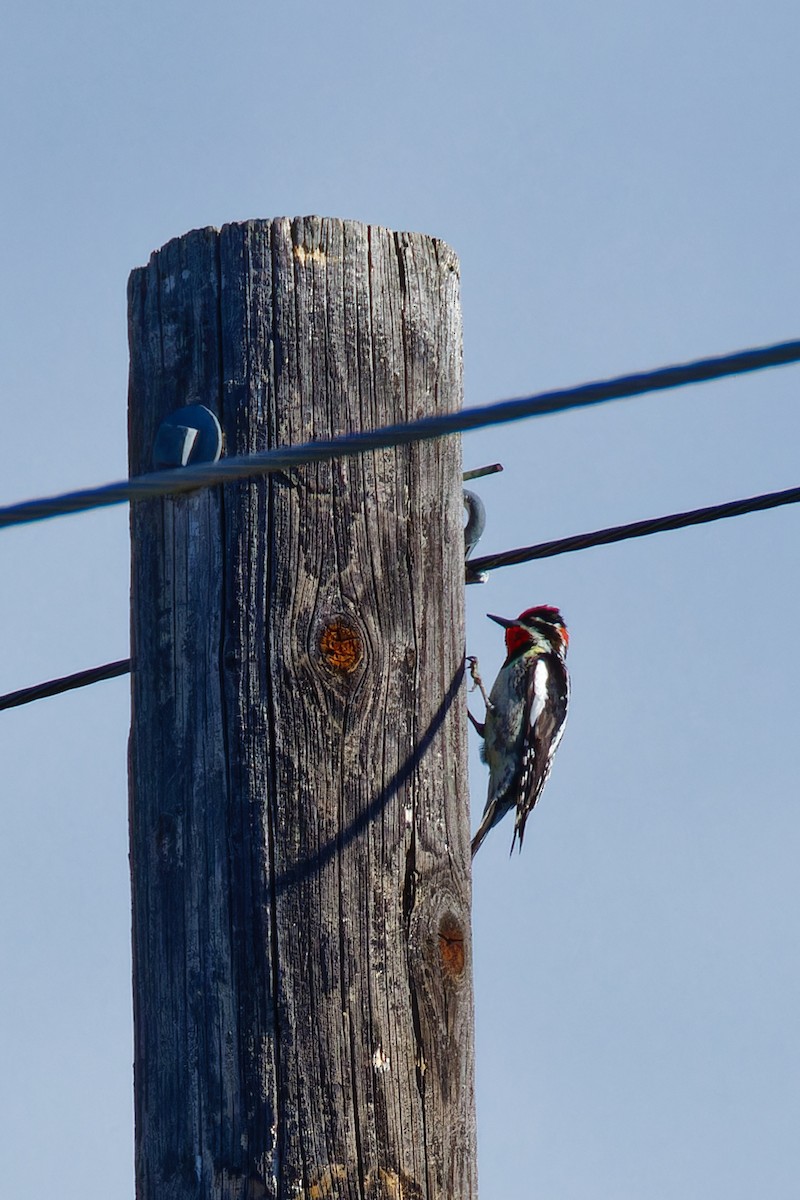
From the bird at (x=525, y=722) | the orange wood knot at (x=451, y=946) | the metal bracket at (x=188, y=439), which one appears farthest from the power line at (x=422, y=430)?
the bird at (x=525, y=722)

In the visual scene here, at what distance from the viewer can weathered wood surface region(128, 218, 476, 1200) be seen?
2871 millimetres

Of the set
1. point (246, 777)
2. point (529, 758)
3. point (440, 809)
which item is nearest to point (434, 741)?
point (440, 809)

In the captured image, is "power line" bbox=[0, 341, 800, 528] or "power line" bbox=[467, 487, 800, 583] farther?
"power line" bbox=[467, 487, 800, 583]

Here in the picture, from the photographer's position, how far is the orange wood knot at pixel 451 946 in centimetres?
305

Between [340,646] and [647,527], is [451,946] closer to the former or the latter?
[340,646]

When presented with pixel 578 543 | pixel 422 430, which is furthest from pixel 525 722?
pixel 422 430

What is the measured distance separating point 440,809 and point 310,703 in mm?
341

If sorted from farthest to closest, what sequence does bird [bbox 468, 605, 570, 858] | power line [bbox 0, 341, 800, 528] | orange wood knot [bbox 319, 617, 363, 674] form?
1. bird [bbox 468, 605, 570, 858]
2. orange wood knot [bbox 319, 617, 363, 674]
3. power line [bbox 0, 341, 800, 528]

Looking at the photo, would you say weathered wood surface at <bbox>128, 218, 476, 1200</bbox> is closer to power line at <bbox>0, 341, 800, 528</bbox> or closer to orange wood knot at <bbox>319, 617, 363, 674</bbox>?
orange wood knot at <bbox>319, 617, 363, 674</bbox>

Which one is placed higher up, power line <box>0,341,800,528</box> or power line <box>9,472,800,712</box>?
power line <box>9,472,800,712</box>

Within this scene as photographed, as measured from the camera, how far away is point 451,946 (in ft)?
10.1

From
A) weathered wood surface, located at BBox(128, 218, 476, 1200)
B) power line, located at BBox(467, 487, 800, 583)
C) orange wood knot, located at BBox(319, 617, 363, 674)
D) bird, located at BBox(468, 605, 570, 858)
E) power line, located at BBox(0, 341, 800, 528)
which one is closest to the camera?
power line, located at BBox(0, 341, 800, 528)

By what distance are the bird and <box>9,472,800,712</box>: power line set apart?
11.2 feet

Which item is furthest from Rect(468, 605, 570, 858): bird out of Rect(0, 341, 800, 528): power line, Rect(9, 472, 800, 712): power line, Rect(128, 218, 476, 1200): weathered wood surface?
Rect(0, 341, 800, 528): power line
